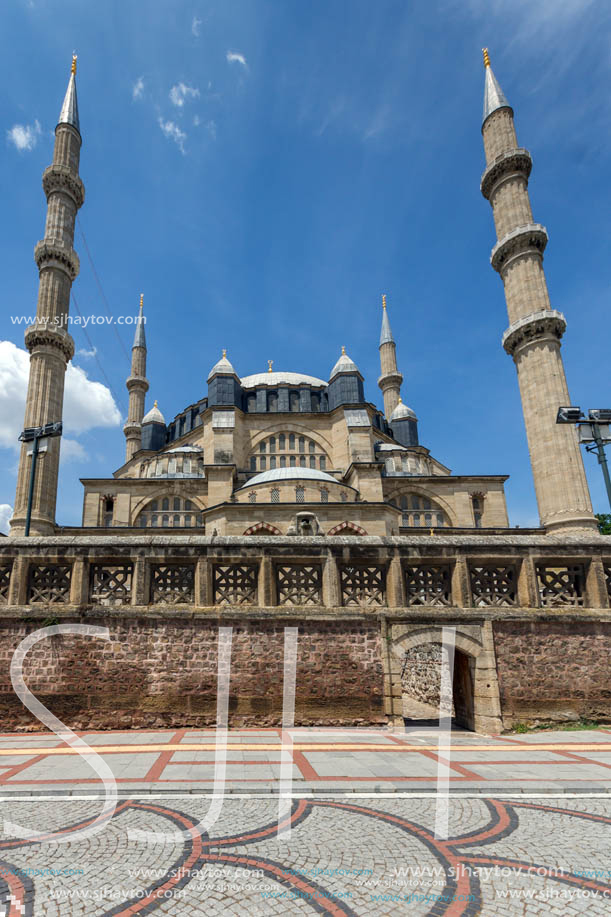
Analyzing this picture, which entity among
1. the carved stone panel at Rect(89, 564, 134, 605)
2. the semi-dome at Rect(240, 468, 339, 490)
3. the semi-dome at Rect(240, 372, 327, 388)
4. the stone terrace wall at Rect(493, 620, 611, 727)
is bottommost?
the stone terrace wall at Rect(493, 620, 611, 727)

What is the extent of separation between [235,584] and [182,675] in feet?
5.05

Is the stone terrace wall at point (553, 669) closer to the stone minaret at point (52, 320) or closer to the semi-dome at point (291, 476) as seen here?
the semi-dome at point (291, 476)

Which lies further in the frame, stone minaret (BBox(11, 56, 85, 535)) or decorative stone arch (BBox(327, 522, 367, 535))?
decorative stone arch (BBox(327, 522, 367, 535))

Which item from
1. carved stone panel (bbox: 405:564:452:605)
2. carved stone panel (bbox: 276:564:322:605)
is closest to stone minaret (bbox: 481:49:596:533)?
carved stone panel (bbox: 405:564:452:605)

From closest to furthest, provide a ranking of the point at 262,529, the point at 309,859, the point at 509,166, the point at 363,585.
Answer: the point at 309,859
the point at 363,585
the point at 262,529
the point at 509,166

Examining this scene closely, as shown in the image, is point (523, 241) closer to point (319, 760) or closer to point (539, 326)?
point (539, 326)

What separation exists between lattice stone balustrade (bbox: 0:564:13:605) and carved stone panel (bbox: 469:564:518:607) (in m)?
7.47

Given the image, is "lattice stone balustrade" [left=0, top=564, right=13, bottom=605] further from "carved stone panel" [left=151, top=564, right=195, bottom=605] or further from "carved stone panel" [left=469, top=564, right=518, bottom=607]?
"carved stone panel" [left=469, top=564, right=518, bottom=607]

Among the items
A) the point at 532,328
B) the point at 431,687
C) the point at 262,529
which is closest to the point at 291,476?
the point at 262,529

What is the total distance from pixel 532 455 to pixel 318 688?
20.0 meters

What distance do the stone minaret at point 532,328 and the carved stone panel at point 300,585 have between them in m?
17.6

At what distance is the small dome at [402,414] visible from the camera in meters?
44.6

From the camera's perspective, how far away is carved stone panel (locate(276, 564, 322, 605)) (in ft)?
27.9

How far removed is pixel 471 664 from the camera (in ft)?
26.9
